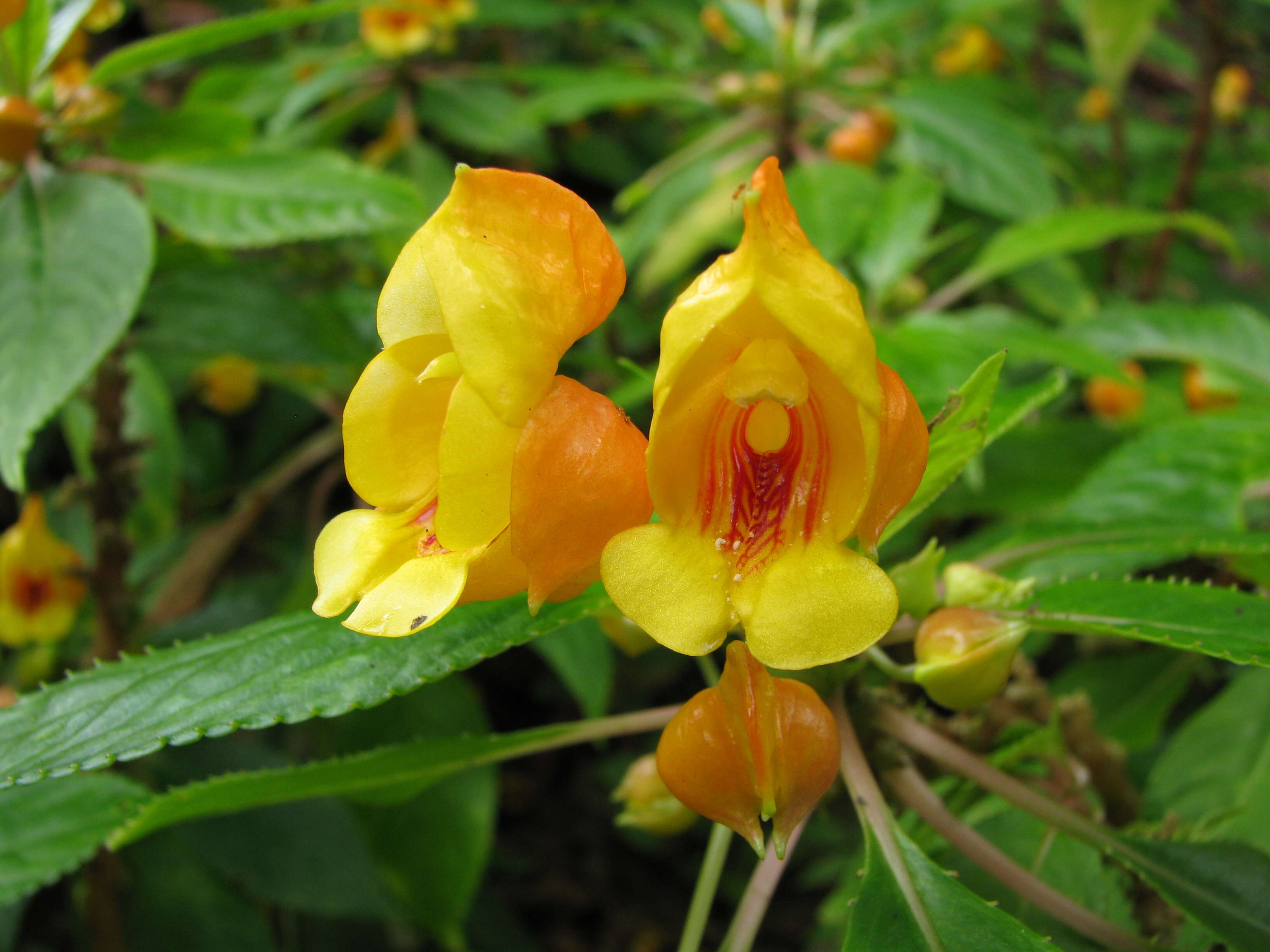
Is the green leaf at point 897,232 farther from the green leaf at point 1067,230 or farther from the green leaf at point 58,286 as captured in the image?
the green leaf at point 58,286

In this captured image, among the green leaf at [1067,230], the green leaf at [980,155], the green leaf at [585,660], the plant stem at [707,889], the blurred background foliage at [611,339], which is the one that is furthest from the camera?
the green leaf at [980,155]

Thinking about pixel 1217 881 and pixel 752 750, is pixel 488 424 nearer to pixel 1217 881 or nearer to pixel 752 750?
pixel 752 750

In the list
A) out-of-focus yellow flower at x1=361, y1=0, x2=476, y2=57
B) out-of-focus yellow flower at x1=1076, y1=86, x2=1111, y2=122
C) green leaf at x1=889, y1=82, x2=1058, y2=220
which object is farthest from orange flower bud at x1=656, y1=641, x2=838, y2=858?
out-of-focus yellow flower at x1=1076, y1=86, x2=1111, y2=122

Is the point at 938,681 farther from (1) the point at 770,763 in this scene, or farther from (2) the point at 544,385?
(2) the point at 544,385

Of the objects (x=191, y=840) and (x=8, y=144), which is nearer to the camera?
(x=8, y=144)

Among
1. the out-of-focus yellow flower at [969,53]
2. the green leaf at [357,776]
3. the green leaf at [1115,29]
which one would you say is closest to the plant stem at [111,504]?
the green leaf at [357,776]

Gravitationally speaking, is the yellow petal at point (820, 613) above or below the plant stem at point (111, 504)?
above

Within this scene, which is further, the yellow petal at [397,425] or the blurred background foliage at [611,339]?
the blurred background foliage at [611,339]

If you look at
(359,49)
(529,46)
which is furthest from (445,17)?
(529,46)
